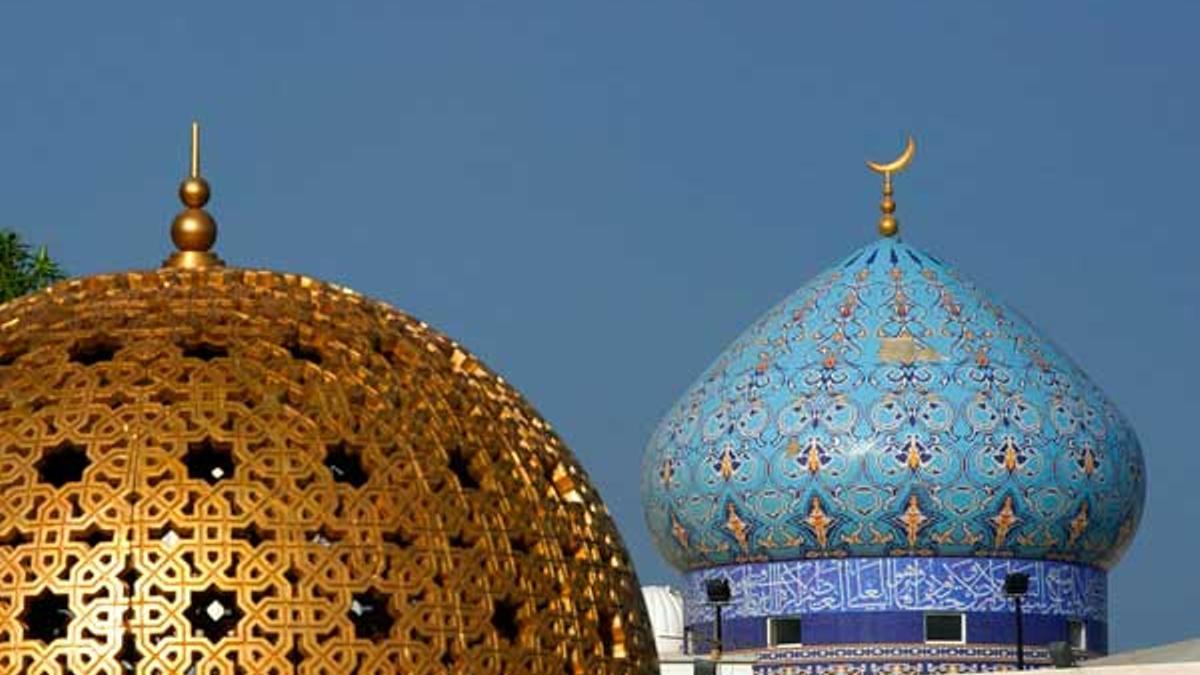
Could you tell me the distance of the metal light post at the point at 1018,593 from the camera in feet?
93.9

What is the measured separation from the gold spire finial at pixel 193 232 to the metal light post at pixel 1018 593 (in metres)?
20.6

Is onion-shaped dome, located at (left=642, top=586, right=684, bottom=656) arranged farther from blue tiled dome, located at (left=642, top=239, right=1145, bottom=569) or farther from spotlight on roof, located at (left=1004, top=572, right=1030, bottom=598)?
spotlight on roof, located at (left=1004, top=572, right=1030, bottom=598)

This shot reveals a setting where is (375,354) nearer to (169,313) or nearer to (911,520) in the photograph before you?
(169,313)

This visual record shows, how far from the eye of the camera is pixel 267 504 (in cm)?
757

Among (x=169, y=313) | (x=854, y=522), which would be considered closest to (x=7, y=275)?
(x=169, y=313)

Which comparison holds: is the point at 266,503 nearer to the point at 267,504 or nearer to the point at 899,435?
the point at 267,504

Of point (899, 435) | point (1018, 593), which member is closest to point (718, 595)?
point (899, 435)

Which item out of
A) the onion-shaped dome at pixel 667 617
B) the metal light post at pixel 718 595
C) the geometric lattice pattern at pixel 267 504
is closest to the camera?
the geometric lattice pattern at pixel 267 504

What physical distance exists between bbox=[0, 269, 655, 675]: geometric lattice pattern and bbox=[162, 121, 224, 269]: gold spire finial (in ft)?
0.33

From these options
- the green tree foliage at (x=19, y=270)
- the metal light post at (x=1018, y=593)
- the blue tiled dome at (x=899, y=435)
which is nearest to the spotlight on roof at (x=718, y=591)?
the blue tiled dome at (x=899, y=435)

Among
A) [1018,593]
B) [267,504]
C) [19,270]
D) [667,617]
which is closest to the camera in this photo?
[267,504]

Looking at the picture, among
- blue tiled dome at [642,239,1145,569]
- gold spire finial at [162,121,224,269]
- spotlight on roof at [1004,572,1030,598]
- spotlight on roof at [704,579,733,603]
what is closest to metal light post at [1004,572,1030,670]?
spotlight on roof at [1004,572,1030,598]

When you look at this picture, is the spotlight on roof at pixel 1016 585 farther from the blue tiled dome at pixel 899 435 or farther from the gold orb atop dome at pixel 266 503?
the gold orb atop dome at pixel 266 503

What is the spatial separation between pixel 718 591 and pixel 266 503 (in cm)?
2356
